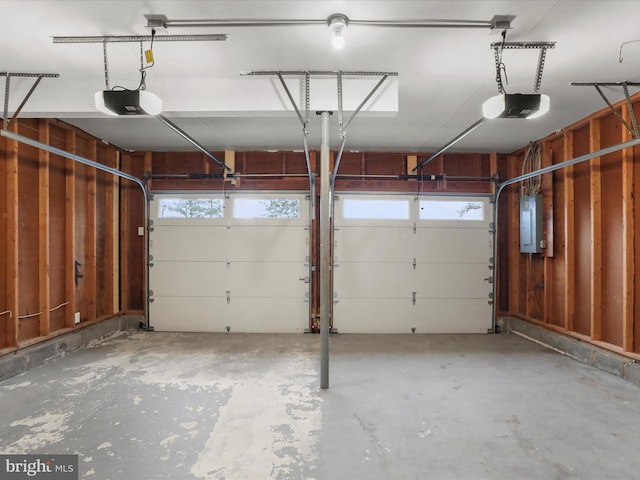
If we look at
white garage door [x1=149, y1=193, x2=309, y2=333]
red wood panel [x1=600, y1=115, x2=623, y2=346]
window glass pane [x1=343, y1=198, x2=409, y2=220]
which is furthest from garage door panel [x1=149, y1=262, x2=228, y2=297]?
red wood panel [x1=600, y1=115, x2=623, y2=346]

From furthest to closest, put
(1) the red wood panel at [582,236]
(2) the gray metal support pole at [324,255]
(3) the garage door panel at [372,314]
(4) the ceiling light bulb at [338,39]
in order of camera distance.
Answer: (3) the garage door panel at [372,314]
(1) the red wood panel at [582,236]
(2) the gray metal support pole at [324,255]
(4) the ceiling light bulb at [338,39]

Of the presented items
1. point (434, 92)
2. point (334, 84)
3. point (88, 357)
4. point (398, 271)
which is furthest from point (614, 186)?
point (88, 357)

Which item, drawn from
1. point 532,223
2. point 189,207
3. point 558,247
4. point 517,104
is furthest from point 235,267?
point 558,247

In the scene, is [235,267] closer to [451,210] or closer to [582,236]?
[451,210]

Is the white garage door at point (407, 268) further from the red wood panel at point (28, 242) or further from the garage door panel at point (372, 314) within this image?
the red wood panel at point (28, 242)

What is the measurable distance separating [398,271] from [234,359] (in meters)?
2.76

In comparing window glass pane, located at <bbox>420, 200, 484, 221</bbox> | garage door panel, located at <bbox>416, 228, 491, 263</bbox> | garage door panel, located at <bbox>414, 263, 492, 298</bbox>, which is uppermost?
window glass pane, located at <bbox>420, 200, 484, 221</bbox>

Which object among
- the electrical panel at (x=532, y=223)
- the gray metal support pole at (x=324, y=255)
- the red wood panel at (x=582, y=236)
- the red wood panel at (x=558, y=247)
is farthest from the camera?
the electrical panel at (x=532, y=223)

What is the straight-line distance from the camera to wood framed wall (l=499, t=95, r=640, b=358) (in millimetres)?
3318

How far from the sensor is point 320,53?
2545 millimetres

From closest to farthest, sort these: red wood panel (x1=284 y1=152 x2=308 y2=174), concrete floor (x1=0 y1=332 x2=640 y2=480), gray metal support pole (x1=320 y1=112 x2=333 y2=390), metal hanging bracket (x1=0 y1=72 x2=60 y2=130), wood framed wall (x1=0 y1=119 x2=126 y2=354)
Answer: concrete floor (x1=0 y1=332 x2=640 y2=480), metal hanging bracket (x1=0 y1=72 x2=60 y2=130), gray metal support pole (x1=320 y1=112 x2=333 y2=390), wood framed wall (x1=0 y1=119 x2=126 y2=354), red wood panel (x1=284 y1=152 x2=308 y2=174)

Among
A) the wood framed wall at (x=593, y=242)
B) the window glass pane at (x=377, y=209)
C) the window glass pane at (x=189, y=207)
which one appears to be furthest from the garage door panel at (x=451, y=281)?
the window glass pane at (x=189, y=207)

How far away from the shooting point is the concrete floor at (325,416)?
6.54 feet

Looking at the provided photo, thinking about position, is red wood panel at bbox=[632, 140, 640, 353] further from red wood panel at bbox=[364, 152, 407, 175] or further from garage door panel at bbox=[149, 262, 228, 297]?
garage door panel at bbox=[149, 262, 228, 297]
